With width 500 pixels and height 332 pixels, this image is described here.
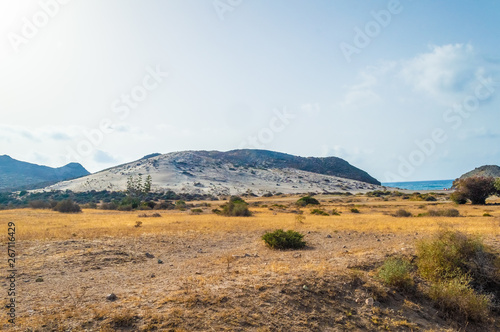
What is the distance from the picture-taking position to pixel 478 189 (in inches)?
1837

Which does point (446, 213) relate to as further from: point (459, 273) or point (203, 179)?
point (203, 179)

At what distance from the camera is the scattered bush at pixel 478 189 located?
46469 mm

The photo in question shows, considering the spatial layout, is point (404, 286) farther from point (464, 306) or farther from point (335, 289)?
point (335, 289)

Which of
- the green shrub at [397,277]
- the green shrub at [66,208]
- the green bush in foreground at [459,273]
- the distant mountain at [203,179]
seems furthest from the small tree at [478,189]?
the distant mountain at [203,179]

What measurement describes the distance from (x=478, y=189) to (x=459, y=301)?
46753 mm

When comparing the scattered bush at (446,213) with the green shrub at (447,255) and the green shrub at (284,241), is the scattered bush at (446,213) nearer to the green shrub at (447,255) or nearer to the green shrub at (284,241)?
the green shrub at (447,255)

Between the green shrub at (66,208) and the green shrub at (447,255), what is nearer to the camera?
the green shrub at (447,255)

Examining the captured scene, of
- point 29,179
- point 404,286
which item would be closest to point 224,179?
point 404,286

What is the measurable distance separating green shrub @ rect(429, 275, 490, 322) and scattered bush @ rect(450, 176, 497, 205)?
149 feet

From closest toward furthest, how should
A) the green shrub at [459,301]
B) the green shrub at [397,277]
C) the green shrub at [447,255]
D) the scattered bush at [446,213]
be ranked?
the green shrub at [459,301]
the green shrub at [397,277]
the green shrub at [447,255]
the scattered bush at [446,213]

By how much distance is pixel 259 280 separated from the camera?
30.7 ft

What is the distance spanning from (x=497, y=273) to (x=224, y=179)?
10792cm

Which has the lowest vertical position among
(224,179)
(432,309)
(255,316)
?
(432,309)

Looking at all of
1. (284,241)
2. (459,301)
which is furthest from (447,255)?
(284,241)
